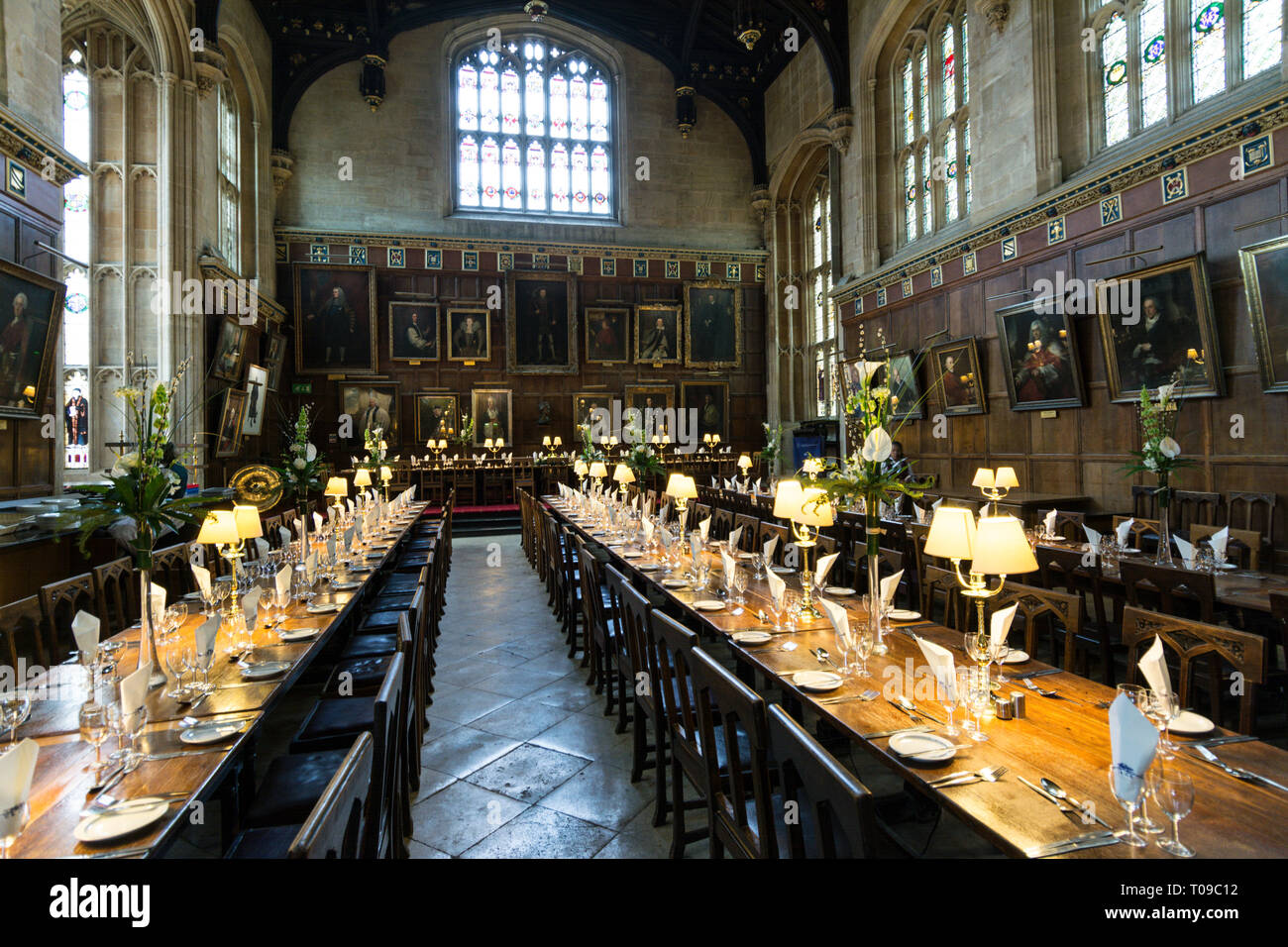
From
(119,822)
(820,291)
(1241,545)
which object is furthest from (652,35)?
(119,822)

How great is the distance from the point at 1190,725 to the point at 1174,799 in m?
0.77

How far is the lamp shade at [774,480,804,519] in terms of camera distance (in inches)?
146

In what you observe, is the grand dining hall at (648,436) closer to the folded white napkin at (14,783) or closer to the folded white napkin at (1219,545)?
the folded white napkin at (14,783)

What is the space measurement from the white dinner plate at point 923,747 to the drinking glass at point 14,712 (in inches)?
106

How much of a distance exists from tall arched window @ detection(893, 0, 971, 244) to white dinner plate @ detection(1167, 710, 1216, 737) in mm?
11356

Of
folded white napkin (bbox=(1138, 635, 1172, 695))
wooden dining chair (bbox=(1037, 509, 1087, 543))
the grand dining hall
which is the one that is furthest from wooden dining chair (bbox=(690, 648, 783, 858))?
wooden dining chair (bbox=(1037, 509, 1087, 543))

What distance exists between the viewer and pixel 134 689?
2018 millimetres

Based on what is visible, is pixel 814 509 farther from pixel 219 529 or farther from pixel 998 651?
pixel 219 529

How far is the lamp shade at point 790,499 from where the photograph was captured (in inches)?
146

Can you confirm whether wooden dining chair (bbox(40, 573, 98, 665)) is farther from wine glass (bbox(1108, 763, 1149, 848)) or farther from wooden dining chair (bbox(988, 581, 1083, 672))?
wooden dining chair (bbox(988, 581, 1083, 672))

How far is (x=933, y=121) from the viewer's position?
1206 centimetres
